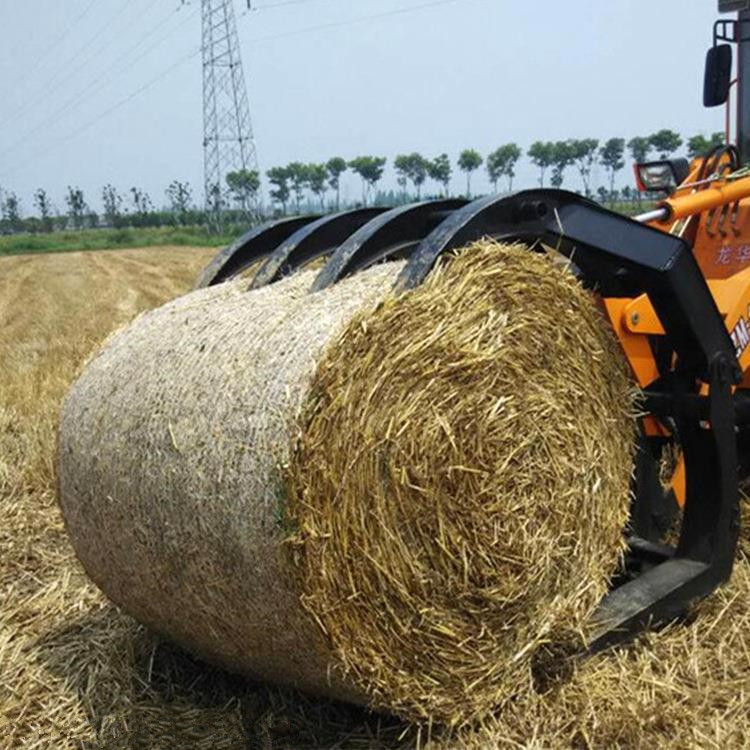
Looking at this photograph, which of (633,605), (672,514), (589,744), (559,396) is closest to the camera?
(589,744)

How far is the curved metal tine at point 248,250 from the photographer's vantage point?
12.9 feet

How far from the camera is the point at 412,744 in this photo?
2992 mm

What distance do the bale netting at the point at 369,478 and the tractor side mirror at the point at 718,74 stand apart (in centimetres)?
201

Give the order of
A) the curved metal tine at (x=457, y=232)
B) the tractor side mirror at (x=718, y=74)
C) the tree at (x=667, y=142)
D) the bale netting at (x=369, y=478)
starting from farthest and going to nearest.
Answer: the tree at (x=667, y=142)
the tractor side mirror at (x=718, y=74)
the curved metal tine at (x=457, y=232)
the bale netting at (x=369, y=478)

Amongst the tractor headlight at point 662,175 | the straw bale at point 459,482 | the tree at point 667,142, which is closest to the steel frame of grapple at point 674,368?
the straw bale at point 459,482

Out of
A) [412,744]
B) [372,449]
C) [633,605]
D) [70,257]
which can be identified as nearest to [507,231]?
[372,449]

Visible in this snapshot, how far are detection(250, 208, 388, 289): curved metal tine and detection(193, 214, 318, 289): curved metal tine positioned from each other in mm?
295

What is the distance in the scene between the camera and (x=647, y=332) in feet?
11.3

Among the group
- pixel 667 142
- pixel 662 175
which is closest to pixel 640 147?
pixel 667 142

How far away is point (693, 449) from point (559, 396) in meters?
0.69

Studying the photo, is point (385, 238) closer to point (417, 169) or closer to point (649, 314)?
point (649, 314)

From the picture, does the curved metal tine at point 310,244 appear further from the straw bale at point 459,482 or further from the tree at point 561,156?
the tree at point 561,156

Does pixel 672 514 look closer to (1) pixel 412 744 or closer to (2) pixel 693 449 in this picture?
(2) pixel 693 449

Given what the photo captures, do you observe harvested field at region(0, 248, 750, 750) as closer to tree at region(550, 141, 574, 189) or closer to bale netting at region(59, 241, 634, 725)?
bale netting at region(59, 241, 634, 725)
